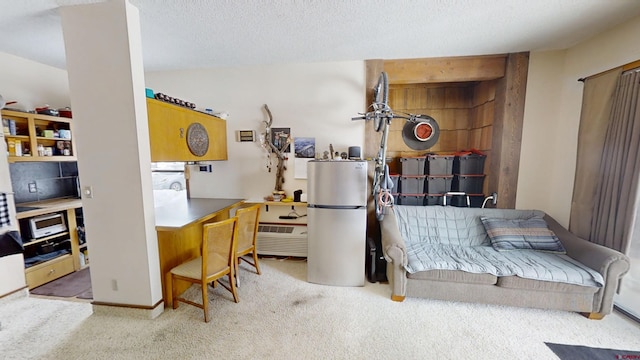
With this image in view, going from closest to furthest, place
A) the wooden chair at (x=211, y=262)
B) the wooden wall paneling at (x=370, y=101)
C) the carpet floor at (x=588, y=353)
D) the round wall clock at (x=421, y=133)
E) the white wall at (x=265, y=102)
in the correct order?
1. the carpet floor at (x=588, y=353)
2. the wooden chair at (x=211, y=262)
3. the wooden wall paneling at (x=370, y=101)
4. the white wall at (x=265, y=102)
5. the round wall clock at (x=421, y=133)

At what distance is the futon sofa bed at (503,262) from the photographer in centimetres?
202

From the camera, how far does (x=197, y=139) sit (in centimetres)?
273

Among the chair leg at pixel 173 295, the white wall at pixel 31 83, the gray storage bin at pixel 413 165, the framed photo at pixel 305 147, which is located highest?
the white wall at pixel 31 83

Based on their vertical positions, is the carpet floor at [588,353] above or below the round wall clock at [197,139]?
below

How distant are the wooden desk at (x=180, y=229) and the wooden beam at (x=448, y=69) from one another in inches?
106

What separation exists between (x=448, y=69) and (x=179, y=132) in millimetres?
3194

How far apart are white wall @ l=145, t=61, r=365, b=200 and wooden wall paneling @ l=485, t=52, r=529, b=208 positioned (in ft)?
5.42

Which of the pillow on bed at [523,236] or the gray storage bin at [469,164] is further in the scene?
the gray storage bin at [469,164]

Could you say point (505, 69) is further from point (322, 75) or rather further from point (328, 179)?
point (328, 179)

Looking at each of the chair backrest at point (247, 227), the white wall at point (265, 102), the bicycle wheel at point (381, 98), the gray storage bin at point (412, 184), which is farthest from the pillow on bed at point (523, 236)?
the chair backrest at point (247, 227)

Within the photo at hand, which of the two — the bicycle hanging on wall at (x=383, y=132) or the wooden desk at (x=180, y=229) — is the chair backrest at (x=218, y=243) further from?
the bicycle hanging on wall at (x=383, y=132)

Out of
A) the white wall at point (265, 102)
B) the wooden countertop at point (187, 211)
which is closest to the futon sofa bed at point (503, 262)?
the white wall at point (265, 102)

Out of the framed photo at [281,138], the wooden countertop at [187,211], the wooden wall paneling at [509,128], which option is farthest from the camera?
the framed photo at [281,138]

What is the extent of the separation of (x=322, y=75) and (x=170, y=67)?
205cm
